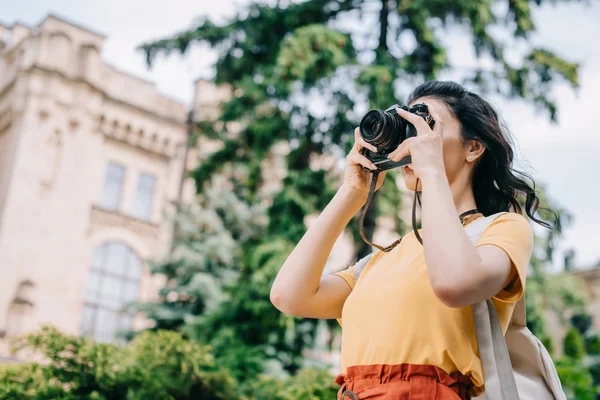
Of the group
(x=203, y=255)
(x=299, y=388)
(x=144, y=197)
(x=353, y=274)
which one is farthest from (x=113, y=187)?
(x=353, y=274)

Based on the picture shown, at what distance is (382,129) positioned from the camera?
5.40 ft

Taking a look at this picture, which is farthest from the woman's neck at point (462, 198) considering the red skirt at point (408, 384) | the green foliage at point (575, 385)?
the green foliage at point (575, 385)

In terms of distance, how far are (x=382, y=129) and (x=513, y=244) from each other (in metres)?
0.44

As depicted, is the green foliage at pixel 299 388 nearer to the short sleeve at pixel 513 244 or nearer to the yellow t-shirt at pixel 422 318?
the yellow t-shirt at pixel 422 318

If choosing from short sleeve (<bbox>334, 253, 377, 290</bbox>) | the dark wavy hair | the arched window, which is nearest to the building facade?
the arched window

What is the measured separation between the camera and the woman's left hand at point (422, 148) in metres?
1.52

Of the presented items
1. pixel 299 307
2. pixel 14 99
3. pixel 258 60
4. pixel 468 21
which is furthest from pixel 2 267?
pixel 299 307

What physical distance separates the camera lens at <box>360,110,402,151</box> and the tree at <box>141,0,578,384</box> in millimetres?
6475

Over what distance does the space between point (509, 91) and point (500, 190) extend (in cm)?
815

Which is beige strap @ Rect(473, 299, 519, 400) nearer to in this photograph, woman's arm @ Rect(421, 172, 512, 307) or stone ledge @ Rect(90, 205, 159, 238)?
woman's arm @ Rect(421, 172, 512, 307)

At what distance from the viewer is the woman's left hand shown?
1.52m

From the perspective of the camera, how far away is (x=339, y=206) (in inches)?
72.3

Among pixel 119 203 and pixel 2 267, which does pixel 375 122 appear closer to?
pixel 2 267

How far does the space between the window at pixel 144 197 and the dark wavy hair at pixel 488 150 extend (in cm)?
1843
